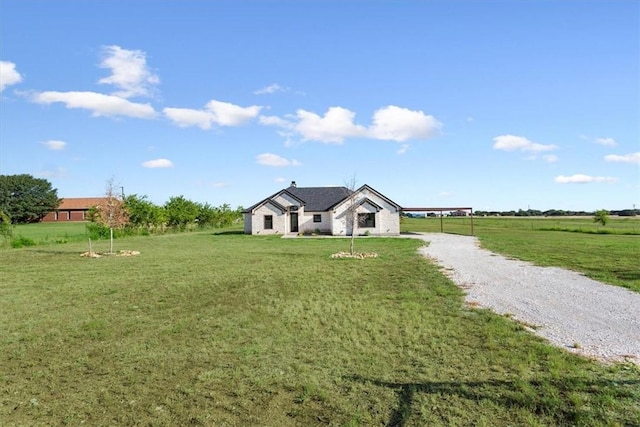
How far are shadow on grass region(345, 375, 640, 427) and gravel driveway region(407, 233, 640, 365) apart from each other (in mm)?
1149

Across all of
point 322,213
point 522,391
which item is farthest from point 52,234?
point 522,391

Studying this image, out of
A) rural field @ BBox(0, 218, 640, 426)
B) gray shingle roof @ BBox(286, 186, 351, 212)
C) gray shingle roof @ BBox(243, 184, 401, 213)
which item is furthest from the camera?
gray shingle roof @ BBox(286, 186, 351, 212)

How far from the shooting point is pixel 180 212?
1764 inches

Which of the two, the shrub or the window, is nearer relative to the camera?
the shrub

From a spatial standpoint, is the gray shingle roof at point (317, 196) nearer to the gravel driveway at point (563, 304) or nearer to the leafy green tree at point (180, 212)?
the leafy green tree at point (180, 212)

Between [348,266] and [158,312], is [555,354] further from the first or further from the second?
[348,266]

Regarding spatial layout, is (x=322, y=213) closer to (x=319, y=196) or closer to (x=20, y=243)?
(x=319, y=196)

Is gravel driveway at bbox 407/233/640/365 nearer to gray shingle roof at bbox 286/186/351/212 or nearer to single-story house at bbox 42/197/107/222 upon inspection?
gray shingle roof at bbox 286/186/351/212

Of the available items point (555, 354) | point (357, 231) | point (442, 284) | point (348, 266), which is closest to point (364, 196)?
point (357, 231)

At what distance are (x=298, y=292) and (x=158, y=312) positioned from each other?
355 centimetres

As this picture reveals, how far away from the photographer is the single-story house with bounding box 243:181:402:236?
3525cm

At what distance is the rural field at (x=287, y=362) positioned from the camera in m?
4.24

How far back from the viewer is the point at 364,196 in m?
35.6

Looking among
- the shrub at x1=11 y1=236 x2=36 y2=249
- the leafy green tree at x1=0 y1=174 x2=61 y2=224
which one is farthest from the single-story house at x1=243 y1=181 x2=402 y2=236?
the leafy green tree at x1=0 y1=174 x2=61 y2=224
